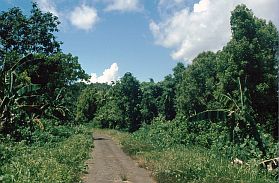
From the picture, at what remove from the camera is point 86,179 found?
59.5 feet

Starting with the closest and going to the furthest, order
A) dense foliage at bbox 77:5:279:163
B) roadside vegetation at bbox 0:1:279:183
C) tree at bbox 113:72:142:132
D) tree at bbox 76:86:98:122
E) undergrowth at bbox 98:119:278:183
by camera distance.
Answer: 1. undergrowth at bbox 98:119:278:183
2. roadside vegetation at bbox 0:1:279:183
3. dense foliage at bbox 77:5:279:163
4. tree at bbox 113:72:142:132
5. tree at bbox 76:86:98:122

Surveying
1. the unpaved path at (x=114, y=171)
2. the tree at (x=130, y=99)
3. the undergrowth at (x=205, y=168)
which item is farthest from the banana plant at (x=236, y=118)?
the tree at (x=130, y=99)

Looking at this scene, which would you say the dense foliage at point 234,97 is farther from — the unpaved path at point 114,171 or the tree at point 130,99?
the unpaved path at point 114,171

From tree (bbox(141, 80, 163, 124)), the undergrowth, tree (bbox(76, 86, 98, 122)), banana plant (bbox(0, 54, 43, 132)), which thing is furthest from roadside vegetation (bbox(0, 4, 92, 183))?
tree (bbox(76, 86, 98, 122))

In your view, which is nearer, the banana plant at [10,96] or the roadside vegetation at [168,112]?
the roadside vegetation at [168,112]

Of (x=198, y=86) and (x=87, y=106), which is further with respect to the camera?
(x=87, y=106)

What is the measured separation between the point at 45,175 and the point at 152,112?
46.6 m

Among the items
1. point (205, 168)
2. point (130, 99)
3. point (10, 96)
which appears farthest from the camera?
point (130, 99)

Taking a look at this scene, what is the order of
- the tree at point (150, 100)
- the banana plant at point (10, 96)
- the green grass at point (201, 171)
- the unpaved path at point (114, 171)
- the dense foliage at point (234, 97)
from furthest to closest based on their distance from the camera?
the tree at point (150, 100)
the banana plant at point (10, 96)
the dense foliage at point (234, 97)
the unpaved path at point (114, 171)
the green grass at point (201, 171)

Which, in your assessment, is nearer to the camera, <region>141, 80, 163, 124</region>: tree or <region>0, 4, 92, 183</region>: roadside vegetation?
<region>0, 4, 92, 183</region>: roadside vegetation

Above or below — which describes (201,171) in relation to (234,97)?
below

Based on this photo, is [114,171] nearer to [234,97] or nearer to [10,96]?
[10,96]

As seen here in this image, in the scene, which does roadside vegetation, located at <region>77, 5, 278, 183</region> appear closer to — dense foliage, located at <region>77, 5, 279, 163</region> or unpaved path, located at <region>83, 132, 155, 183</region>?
dense foliage, located at <region>77, 5, 279, 163</region>

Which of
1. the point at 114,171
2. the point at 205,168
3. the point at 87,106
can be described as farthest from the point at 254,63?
the point at 87,106
